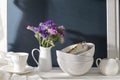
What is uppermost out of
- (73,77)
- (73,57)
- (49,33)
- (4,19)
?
(4,19)

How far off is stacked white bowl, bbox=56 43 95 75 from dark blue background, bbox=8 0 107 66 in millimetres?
243

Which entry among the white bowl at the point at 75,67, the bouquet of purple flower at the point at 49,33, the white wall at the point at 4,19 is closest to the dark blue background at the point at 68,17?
the white wall at the point at 4,19

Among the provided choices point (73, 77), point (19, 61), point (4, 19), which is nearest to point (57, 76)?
point (73, 77)

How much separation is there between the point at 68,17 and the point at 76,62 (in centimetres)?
38

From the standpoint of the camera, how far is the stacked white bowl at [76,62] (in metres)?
1.42

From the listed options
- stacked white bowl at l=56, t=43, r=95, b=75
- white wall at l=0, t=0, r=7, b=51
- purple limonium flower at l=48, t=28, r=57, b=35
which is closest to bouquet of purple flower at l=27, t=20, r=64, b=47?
purple limonium flower at l=48, t=28, r=57, b=35

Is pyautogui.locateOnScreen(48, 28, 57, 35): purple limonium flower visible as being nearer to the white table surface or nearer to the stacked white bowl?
the stacked white bowl

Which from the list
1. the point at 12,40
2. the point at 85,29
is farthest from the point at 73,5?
the point at 12,40

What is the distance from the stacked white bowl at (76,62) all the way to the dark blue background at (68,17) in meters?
0.24

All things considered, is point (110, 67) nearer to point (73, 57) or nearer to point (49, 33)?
point (73, 57)

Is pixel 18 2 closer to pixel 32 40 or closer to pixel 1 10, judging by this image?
pixel 1 10

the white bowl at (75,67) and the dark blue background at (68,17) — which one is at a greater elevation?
the dark blue background at (68,17)

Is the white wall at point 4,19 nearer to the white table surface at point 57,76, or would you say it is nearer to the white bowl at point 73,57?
the white table surface at point 57,76

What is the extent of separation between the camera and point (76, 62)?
1.42m
